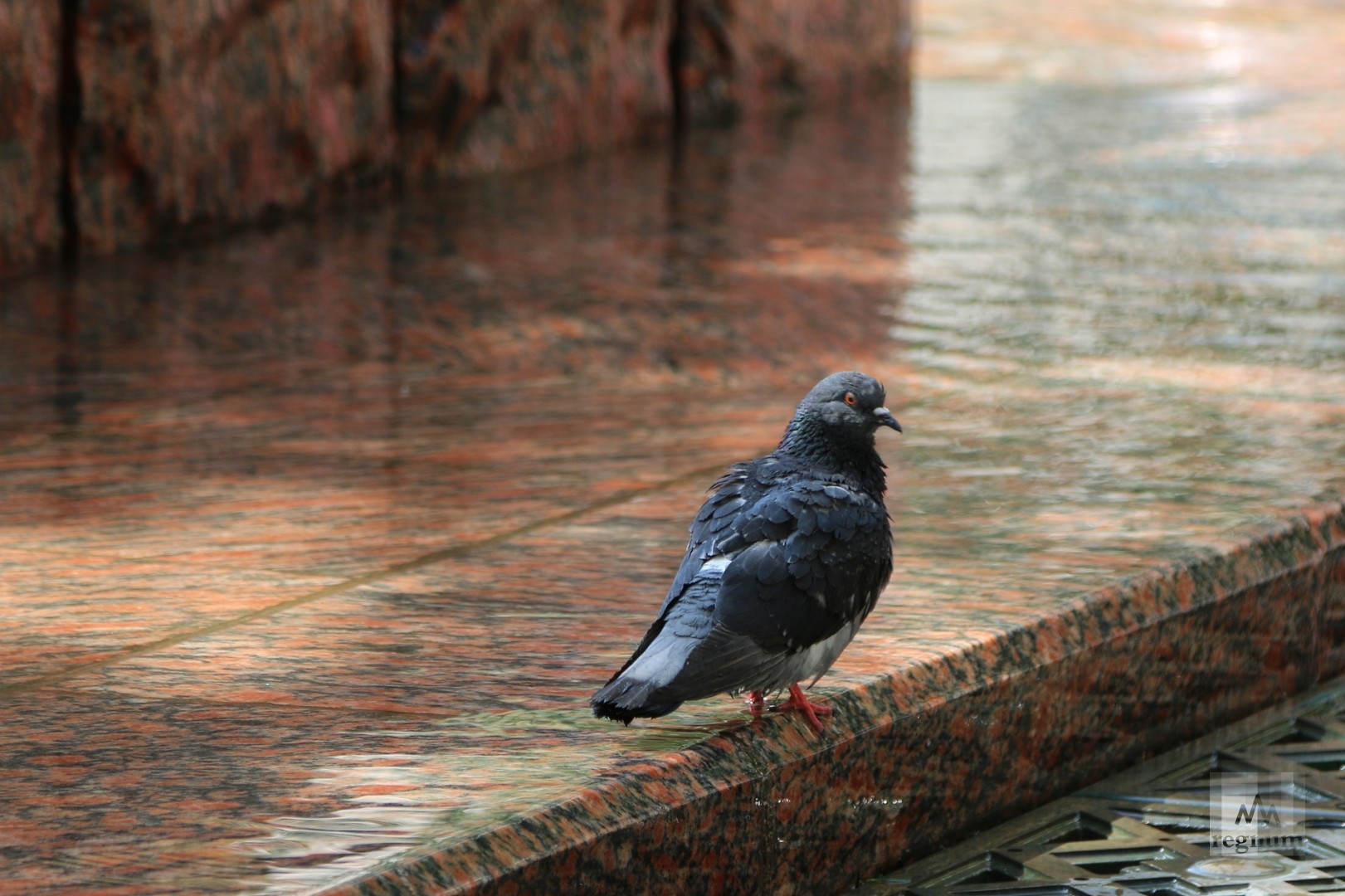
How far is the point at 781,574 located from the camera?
2340 mm

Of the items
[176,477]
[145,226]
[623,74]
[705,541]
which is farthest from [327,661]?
[623,74]

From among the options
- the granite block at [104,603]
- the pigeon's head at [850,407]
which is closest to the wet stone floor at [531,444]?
the granite block at [104,603]

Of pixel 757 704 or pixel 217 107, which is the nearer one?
pixel 757 704

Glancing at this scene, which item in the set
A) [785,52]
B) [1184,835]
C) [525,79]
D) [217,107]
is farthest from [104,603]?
[785,52]

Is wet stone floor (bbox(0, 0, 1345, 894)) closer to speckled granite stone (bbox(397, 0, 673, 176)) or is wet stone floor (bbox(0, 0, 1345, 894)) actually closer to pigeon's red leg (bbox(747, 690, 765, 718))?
pigeon's red leg (bbox(747, 690, 765, 718))

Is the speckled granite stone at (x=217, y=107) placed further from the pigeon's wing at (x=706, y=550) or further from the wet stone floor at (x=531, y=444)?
the pigeon's wing at (x=706, y=550)

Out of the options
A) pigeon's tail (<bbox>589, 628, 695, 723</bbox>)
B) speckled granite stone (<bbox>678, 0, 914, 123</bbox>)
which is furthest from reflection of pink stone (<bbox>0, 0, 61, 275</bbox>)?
pigeon's tail (<bbox>589, 628, 695, 723</bbox>)

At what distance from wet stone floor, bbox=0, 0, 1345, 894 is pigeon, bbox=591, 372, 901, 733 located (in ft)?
0.56

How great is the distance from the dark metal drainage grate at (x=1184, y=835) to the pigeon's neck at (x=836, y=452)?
57cm

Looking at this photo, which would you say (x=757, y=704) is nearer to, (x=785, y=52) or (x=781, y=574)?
(x=781, y=574)

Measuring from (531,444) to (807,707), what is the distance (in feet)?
5.16

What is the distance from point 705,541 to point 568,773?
1.08 feet

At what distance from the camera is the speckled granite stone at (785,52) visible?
830 cm

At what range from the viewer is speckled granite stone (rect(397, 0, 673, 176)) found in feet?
22.3
